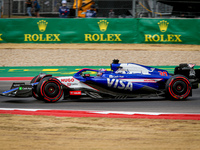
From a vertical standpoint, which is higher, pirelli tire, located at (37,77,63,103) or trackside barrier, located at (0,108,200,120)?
pirelli tire, located at (37,77,63,103)

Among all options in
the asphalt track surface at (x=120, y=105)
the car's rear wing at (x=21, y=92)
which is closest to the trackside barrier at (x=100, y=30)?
the asphalt track surface at (x=120, y=105)

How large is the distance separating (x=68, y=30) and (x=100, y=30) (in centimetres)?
161

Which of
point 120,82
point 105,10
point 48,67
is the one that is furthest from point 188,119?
point 105,10

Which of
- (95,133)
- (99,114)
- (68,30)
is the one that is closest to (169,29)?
(68,30)

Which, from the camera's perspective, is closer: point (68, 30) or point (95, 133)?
point (95, 133)

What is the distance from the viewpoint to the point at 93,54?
17.7 meters

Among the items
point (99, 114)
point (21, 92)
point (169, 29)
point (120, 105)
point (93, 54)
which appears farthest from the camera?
point (169, 29)

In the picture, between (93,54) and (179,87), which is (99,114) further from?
(93,54)

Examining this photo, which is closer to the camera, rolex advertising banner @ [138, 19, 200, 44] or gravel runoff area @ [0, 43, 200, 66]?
gravel runoff area @ [0, 43, 200, 66]

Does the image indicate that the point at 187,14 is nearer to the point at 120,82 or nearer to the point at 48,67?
the point at 48,67

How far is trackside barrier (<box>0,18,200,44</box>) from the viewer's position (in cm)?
1877

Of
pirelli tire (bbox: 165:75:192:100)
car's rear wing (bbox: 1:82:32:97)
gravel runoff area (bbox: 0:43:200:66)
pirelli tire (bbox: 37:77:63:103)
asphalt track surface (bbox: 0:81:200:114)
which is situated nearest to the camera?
asphalt track surface (bbox: 0:81:200:114)

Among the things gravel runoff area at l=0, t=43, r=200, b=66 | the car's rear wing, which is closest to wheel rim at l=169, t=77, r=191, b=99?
the car's rear wing

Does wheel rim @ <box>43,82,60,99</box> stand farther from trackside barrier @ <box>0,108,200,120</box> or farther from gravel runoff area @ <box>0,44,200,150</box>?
gravel runoff area @ <box>0,44,200,150</box>
